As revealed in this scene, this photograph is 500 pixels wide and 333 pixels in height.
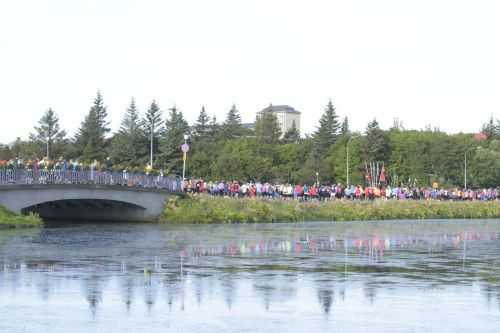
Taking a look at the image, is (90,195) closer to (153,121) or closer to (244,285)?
(244,285)

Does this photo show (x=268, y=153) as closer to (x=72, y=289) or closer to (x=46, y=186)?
(x=46, y=186)

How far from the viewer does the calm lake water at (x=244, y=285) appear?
17484mm

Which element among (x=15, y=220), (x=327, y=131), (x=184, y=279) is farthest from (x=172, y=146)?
(x=184, y=279)

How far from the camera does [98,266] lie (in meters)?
27.3

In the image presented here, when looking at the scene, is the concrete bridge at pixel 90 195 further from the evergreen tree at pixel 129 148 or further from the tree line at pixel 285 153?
the evergreen tree at pixel 129 148

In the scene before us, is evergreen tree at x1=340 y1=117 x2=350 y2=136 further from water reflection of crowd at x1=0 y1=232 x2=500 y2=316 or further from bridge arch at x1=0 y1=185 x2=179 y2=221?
water reflection of crowd at x1=0 y1=232 x2=500 y2=316

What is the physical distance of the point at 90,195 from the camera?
53875 mm

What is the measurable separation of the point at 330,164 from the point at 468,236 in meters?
77.3

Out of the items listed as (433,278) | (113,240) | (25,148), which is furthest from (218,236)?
(25,148)

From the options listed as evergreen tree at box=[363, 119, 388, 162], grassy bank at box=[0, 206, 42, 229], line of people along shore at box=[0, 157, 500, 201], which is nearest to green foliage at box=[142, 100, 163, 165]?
evergreen tree at box=[363, 119, 388, 162]

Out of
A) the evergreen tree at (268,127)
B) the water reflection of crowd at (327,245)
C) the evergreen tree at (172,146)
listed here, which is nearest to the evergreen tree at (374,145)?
the evergreen tree at (172,146)

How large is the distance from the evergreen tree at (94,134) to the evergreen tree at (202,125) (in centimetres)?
1373

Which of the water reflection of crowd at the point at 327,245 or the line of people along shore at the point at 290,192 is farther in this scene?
the line of people along shore at the point at 290,192

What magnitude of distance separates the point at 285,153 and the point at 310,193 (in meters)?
56.2
